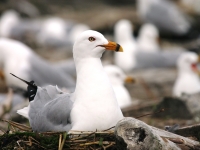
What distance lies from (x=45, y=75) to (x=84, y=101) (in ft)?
18.8

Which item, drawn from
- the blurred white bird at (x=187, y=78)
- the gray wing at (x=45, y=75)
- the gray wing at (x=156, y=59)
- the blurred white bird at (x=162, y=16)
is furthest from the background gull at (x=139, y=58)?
the blurred white bird at (x=162, y=16)

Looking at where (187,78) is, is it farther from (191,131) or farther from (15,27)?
(15,27)

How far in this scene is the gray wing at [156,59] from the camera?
15.4 m

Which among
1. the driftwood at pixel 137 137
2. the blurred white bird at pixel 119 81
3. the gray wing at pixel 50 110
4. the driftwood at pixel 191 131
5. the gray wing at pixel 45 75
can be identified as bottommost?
the driftwood at pixel 137 137

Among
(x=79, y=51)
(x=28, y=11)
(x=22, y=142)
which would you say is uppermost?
(x=28, y=11)

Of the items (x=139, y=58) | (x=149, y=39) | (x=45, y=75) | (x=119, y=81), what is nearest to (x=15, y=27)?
(x=149, y=39)

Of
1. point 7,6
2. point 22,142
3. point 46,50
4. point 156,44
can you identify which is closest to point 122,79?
point 22,142

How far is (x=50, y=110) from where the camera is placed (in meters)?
5.32

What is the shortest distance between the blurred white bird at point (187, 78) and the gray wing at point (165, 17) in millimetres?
9335

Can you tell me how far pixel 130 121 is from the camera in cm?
473

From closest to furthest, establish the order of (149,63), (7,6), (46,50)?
(149,63), (46,50), (7,6)

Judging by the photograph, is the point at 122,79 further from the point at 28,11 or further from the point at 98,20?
the point at 28,11

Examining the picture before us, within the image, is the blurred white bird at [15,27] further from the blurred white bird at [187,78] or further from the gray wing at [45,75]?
the blurred white bird at [187,78]

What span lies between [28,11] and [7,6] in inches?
36.9
